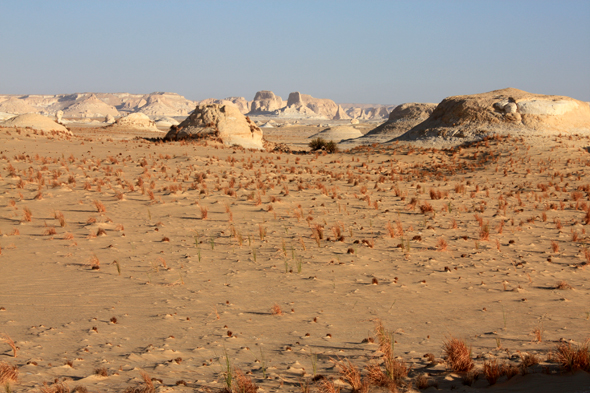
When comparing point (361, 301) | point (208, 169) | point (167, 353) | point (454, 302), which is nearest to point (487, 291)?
point (454, 302)

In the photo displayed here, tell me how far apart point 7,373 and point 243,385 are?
217 centimetres

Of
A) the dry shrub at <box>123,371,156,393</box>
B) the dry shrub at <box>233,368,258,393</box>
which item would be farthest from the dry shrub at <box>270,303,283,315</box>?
the dry shrub at <box>123,371,156,393</box>

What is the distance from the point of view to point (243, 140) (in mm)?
33781

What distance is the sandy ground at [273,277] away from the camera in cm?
509

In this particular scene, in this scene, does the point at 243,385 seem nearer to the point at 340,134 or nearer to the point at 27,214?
the point at 27,214

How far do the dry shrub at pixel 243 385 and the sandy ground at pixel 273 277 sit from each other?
255mm

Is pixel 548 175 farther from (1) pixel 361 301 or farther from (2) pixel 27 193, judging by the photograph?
(2) pixel 27 193

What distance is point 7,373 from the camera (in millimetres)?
4324

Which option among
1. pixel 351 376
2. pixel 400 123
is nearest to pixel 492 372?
pixel 351 376

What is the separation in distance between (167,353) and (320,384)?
1867 mm

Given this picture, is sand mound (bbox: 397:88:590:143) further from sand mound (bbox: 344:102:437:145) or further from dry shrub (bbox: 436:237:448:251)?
dry shrub (bbox: 436:237:448:251)

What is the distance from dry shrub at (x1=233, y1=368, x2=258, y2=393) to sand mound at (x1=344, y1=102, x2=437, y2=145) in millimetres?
36822

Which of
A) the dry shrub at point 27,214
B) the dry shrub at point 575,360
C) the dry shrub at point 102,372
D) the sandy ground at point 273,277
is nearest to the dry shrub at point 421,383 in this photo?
the sandy ground at point 273,277

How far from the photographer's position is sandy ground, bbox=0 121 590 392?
5.09 metres
